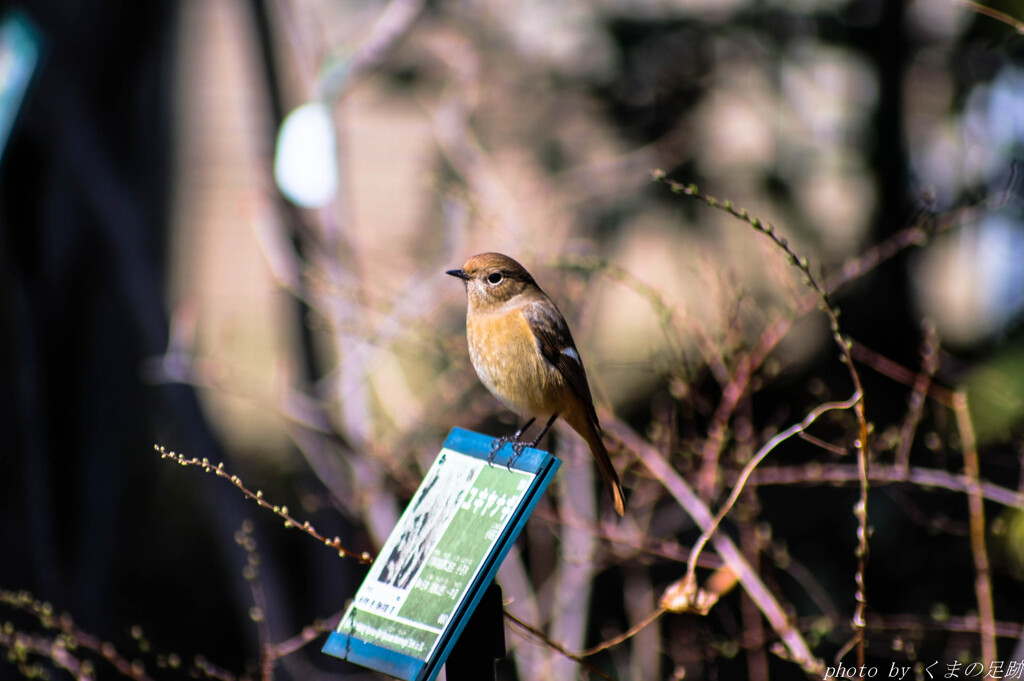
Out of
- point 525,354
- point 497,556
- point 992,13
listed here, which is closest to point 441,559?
point 497,556

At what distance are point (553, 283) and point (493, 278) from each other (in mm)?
1344

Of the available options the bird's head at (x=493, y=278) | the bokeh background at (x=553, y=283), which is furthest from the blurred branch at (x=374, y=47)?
the bird's head at (x=493, y=278)

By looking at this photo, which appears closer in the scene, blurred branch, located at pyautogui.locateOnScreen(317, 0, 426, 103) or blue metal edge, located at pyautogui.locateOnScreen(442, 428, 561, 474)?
blue metal edge, located at pyautogui.locateOnScreen(442, 428, 561, 474)

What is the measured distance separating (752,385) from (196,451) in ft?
7.83

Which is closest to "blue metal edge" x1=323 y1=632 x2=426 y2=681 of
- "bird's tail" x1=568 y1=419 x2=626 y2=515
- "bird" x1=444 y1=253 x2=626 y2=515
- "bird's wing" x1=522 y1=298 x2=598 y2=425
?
"bird's tail" x1=568 y1=419 x2=626 y2=515

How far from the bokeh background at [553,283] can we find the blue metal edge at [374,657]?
1.47m

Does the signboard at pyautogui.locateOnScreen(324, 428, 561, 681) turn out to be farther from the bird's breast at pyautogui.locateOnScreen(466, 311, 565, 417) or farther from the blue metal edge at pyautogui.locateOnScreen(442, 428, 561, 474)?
the bird's breast at pyautogui.locateOnScreen(466, 311, 565, 417)

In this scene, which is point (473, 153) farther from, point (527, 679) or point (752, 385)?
point (527, 679)

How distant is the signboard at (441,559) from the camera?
72.7 inches

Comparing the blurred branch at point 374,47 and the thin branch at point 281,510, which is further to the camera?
the blurred branch at point 374,47

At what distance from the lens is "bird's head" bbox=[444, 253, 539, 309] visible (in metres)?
2.85

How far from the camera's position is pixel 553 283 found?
4176 mm

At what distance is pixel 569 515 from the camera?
3.52 meters

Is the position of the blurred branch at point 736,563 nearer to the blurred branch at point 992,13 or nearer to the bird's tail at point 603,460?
the bird's tail at point 603,460
